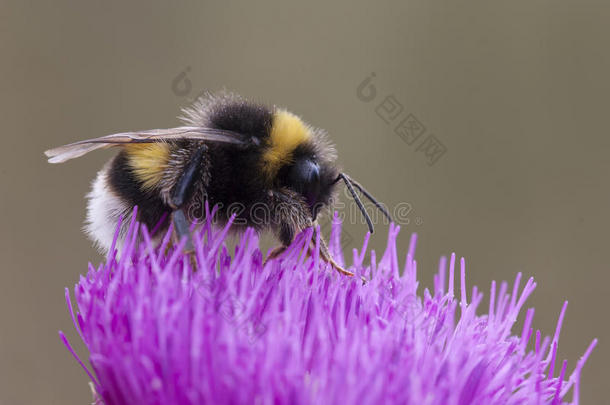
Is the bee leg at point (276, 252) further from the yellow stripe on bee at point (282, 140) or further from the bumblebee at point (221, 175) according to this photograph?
the yellow stripe on bee at point (282, 140)

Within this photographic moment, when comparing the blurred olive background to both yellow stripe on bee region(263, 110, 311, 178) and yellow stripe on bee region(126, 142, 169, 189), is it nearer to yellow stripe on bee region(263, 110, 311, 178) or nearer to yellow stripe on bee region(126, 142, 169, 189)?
yellow stripe on bee region(263, 110, 311, 178)

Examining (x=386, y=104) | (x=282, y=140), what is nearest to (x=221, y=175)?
(x=282, y=140)

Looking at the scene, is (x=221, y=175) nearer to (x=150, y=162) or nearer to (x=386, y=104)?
(x=150, y=162)

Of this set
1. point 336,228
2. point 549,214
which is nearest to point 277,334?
point 336,228

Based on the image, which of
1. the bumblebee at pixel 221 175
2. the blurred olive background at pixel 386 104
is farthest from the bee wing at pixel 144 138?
the blurred olive background at pixel 386 104

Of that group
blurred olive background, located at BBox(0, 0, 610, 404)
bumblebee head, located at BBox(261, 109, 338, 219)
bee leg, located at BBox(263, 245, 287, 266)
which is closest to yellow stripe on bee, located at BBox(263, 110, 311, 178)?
bumblebee head, located at BBox(261, 109, 338, 219)

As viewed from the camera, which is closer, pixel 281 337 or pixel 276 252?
pixel 281 337
